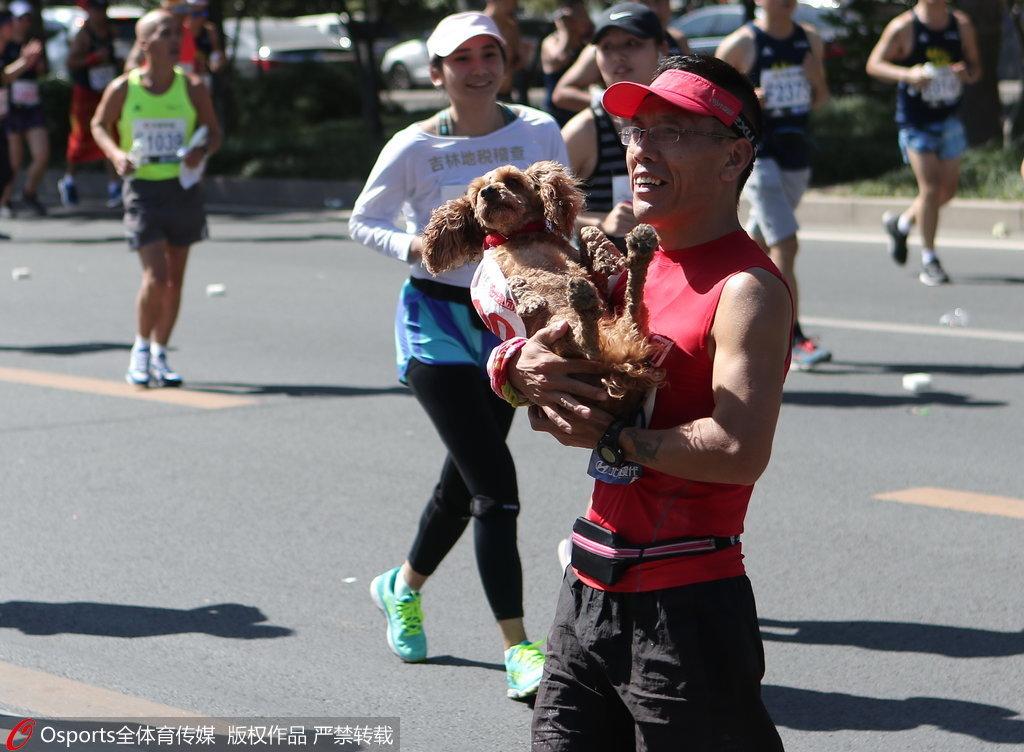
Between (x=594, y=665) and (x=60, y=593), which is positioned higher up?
(x=594, y=665)

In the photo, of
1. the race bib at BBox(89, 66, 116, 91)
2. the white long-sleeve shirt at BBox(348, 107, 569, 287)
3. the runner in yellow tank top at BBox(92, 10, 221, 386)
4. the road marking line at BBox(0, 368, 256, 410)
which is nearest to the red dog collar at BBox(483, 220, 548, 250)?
the white long-sleeve shirt at BBox(348, 107, 569, 287)

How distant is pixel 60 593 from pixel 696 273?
11.2 feet

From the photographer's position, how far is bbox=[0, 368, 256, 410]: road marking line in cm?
870

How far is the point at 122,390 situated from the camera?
29.7 ft

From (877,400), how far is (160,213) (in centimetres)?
401

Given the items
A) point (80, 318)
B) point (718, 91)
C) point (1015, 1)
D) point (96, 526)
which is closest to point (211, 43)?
point (80, 318)

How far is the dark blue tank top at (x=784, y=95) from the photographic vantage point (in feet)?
30.3

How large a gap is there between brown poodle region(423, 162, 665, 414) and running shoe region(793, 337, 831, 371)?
5.87 metres

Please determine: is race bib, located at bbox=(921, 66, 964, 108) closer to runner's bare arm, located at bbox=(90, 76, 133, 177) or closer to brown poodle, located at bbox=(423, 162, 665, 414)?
runner's bare arm, located at bbox=(90, 76, 133, 177)

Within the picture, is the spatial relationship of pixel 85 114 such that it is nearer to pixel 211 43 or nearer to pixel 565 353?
pixel 211 43

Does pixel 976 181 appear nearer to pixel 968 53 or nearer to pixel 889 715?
pixel 968 53

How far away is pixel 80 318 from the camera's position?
11508 mm

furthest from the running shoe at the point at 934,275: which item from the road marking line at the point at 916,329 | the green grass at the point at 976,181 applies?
the green grass at the point at 976,181

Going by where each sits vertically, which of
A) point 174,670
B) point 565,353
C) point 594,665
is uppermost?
point 565,353
